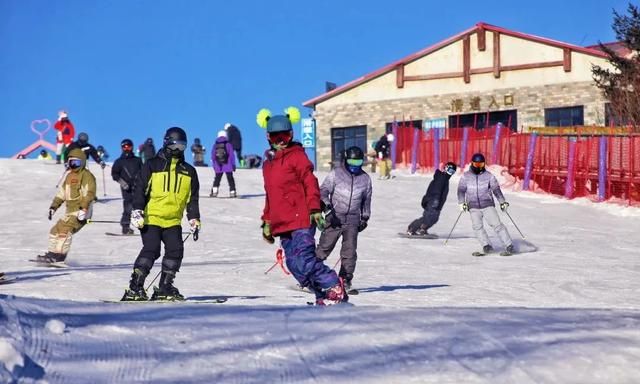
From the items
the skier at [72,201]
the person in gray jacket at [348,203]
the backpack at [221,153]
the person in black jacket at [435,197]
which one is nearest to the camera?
the person in gray jacket at [348,203]

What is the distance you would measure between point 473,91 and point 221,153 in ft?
72.1

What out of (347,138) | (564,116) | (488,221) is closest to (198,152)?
(347,138)

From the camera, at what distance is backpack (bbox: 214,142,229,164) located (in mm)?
23391

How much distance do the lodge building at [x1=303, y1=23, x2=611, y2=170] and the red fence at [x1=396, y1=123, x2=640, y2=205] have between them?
6.36 m

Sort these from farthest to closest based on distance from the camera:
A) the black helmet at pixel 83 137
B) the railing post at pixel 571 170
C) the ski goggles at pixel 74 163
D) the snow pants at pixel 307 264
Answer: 1. the railing post at pixel 571 170
2. the black helmet at pixel 83 137
3. the ski goggles at pixel 74 163
4. the snow pants at pixel 307 264

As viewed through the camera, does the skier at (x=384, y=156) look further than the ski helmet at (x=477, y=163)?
Yes

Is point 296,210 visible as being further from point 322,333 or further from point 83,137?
point 83,137

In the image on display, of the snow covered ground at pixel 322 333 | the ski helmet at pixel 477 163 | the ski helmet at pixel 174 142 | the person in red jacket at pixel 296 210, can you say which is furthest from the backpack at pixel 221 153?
the person in red jacket at pixel 296 210

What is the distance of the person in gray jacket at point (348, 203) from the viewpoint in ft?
34.4

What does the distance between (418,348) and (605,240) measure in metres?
13.9

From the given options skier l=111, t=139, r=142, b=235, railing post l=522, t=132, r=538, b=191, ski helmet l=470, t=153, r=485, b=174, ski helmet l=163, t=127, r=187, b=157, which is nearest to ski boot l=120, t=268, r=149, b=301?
ski helmet l=163, t=127, r=187, b=157

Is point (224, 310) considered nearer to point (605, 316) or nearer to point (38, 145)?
point (605, 316)

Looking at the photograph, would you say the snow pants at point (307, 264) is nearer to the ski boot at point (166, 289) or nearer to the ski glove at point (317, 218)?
the ski glove at point (317, 218)

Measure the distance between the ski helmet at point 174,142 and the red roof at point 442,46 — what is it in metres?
33.5
